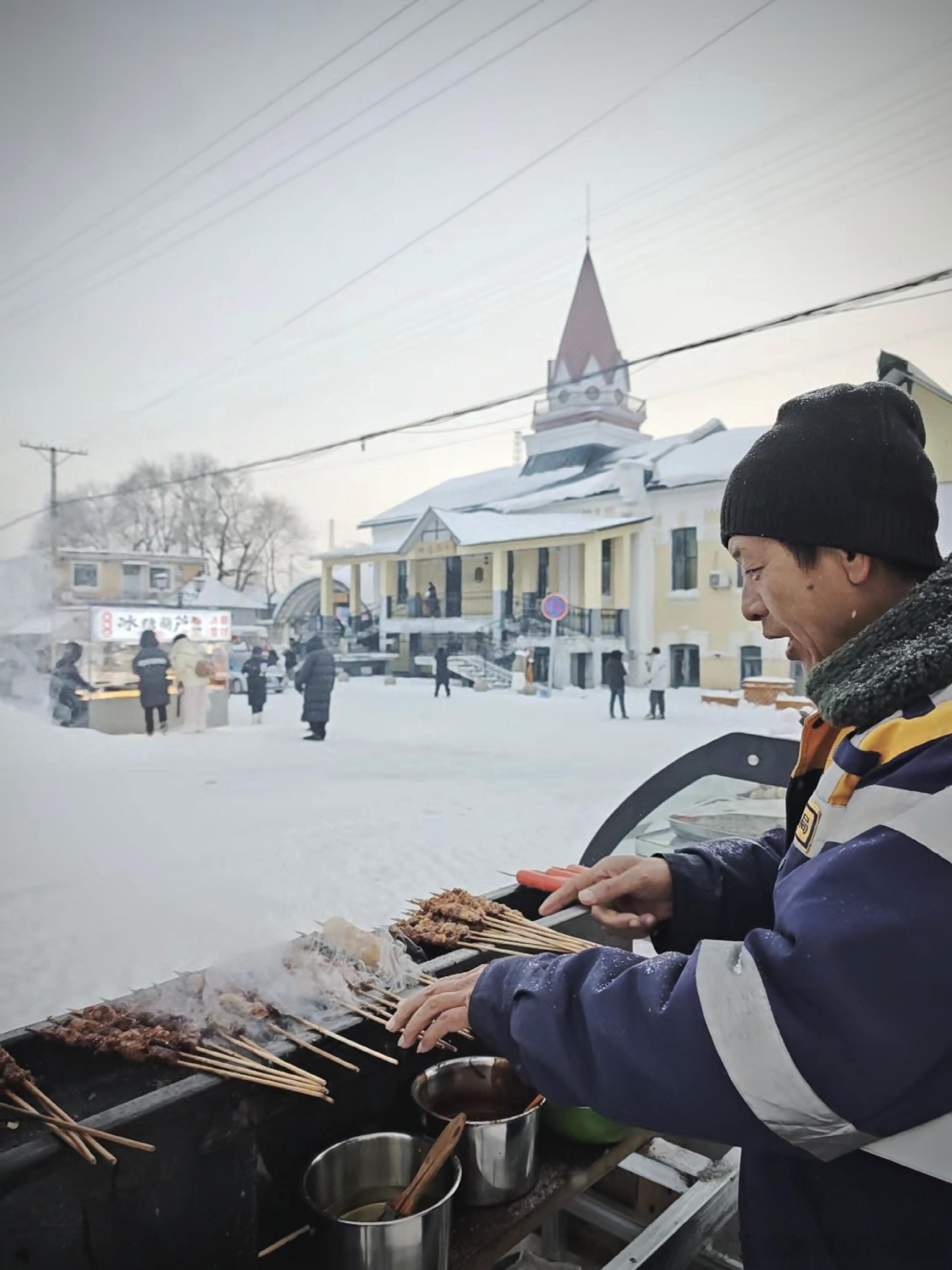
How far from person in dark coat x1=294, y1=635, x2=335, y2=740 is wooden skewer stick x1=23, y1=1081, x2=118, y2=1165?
1967 mm

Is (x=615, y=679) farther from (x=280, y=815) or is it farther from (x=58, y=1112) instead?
(x=58, y=1112)

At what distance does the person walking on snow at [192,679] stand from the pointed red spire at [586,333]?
1900mm

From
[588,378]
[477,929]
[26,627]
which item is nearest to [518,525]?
[588,378]

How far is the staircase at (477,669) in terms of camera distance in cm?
346

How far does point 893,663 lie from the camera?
2.23ft

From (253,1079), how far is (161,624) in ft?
5.84

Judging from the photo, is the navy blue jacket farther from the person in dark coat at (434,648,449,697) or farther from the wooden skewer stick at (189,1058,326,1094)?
the person in dark coat at (434,648,449,697)

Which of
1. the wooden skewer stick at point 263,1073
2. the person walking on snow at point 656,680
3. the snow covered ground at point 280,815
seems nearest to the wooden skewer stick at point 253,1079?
the wooden skewer stick at point 263,1073

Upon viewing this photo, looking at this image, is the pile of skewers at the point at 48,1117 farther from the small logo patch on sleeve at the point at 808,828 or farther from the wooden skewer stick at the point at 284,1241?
the small logo patch on sleeve at the point at 808,828

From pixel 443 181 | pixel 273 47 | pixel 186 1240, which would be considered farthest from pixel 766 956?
pixel 443 181

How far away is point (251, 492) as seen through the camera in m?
2.81

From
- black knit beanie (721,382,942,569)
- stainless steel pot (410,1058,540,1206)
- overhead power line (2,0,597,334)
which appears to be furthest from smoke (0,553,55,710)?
black knit beanie (721,382,942,569)

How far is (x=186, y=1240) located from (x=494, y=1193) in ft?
1.49

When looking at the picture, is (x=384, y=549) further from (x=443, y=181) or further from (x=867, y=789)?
(x=867, y=789)
